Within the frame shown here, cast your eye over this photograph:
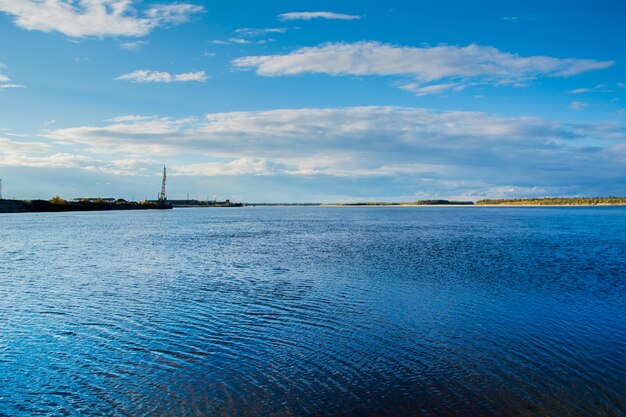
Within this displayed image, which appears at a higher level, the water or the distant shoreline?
the distant shoreline

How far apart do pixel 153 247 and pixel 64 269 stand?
1519cm

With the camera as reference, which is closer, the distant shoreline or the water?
the water

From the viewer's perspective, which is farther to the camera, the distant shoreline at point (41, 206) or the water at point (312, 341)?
the distant shoreline at point (41, 206)

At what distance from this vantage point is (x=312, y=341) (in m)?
14.4

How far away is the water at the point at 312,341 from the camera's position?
33.2ft

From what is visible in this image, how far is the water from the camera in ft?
33.2

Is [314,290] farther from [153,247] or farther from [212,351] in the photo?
[153,247]

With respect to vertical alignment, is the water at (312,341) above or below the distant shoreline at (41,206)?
below

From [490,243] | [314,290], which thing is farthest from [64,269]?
[490,243]

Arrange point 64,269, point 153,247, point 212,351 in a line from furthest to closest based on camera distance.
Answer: point 153,247 → point 64,269 → point 212,351

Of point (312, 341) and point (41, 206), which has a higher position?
point (41, 206)

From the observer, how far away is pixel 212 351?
44.0ft

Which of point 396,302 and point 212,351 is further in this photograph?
point 396,302

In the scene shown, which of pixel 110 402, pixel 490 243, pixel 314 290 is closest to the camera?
pixel 110 402
